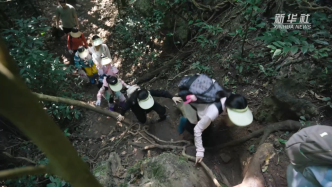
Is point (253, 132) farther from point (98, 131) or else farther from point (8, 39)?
point (8, 39)

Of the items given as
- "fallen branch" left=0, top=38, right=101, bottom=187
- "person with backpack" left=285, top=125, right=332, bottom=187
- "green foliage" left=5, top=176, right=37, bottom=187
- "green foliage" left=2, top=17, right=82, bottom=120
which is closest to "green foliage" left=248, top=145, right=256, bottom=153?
"person with backpack" left=285, top=125, right=332, bottom=187

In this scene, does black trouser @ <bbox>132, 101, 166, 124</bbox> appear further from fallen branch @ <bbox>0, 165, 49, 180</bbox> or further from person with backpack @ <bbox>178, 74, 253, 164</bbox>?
A: fallen branch @ <bbox>0, 165, 49, 180</bbox>

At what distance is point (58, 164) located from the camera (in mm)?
953

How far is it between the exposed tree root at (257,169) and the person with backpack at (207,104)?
2.15 feet

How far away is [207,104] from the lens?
12.0 ft

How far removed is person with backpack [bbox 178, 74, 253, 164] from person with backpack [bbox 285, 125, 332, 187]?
92cm

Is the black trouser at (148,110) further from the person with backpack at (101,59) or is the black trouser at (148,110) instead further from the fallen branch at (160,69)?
the fallen branch at (160,69)

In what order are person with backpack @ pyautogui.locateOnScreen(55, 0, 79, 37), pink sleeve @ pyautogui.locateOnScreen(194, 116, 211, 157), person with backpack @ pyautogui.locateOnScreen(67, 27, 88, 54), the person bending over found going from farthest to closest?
person with backpack @ pyautogui.locateOnScreen(55, 0, 79, 37)
person with backpack @ pyautogui.locateOnScreen(67, 27, 88, 54)
pink sleeve @ pyautogui.locateOnScreen(194, 116, 211, 157)
the person bending over

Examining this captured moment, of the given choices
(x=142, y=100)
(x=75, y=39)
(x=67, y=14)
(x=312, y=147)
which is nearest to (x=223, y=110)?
(x=312, y=147)

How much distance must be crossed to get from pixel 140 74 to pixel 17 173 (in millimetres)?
6514

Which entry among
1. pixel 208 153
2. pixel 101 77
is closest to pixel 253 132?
pixel 208 153

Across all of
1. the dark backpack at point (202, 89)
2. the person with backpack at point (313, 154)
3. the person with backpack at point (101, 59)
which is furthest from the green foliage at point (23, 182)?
the person with backpack at point (313, 154)

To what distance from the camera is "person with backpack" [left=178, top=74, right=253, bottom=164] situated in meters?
3.15

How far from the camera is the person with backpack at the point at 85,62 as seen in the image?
5864 mm
